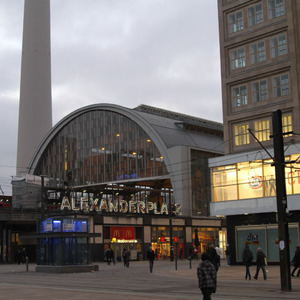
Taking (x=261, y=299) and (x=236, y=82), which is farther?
(x=236, y=82)

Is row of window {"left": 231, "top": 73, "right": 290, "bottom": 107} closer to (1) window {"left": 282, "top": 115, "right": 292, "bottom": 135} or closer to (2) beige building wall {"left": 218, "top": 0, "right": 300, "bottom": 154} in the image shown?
(2) beige building wall {"left": 218, "top": 0, "right": 300, "bottom": 154}

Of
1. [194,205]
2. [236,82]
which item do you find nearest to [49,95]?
[194,205]

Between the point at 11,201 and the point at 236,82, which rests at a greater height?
the point at 236,82

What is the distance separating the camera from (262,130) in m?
48.3

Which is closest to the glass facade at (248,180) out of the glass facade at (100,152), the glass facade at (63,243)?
the glass facade at (63,243)

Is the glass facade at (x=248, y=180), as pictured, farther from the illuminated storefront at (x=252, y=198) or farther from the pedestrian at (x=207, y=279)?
the pedestrian at (x=207, y=279)

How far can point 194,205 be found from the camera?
76188 mm

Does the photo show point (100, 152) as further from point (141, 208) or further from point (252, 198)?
point (252, 198)

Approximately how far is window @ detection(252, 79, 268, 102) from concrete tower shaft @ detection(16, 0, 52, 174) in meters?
60.8

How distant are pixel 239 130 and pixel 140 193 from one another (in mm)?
39381

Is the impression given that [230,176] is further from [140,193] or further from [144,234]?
[140,193]

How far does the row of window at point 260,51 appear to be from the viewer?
1870 inches

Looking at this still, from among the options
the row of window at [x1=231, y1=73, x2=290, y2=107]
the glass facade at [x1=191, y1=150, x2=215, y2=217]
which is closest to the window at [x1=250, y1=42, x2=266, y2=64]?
the row of window at [x1=231, y1=73, x2=290, y2=107]

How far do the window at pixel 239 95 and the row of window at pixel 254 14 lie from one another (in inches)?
227
